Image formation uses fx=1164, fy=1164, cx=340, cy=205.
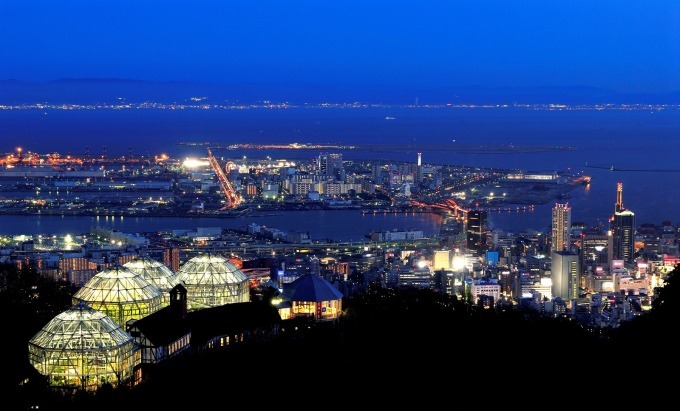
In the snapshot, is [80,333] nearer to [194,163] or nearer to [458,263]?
[458,263]

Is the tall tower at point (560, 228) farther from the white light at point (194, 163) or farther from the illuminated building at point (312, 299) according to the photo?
the white light at point (194, 163)

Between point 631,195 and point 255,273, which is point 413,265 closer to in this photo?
point 255,273

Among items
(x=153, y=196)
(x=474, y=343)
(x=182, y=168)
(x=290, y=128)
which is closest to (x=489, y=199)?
(x=153, y=196)

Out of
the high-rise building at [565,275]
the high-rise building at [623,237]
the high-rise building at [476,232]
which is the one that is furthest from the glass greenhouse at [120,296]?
the high-rise building at [623,237]

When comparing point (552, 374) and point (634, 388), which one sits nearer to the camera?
point (634, 388)

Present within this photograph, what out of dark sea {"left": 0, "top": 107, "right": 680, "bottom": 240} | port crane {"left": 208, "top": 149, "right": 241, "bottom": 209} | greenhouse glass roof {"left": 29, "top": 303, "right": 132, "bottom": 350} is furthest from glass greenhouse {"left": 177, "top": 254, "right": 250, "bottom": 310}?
port crane {"left": 208, "top": 149, "right": 241, "bottom": 209}
